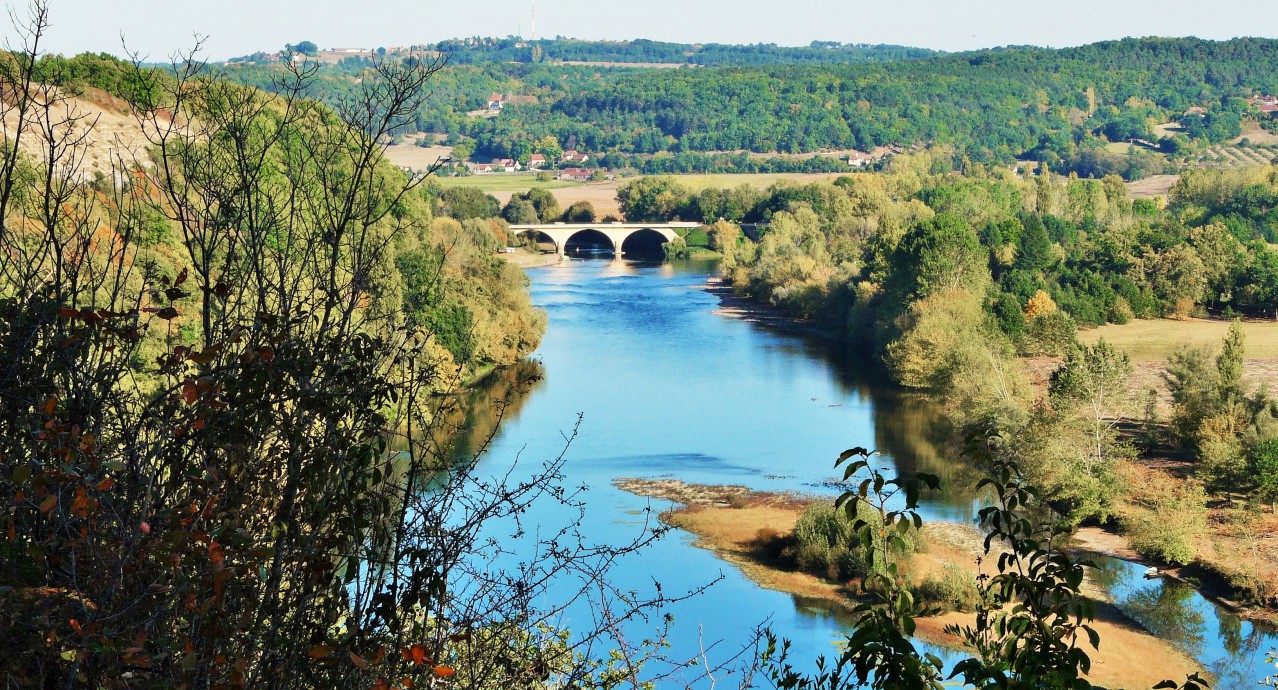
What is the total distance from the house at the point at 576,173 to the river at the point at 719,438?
50.0m

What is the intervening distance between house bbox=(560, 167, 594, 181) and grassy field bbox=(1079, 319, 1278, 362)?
55826mm

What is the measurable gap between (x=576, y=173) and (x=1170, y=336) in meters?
61.9

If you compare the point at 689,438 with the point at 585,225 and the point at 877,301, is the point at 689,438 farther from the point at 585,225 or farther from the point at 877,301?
the point at 585,225

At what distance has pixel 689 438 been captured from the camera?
21500 millimetres

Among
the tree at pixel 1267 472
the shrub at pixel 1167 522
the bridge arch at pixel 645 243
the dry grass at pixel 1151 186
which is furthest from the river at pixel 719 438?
the dry grass at pixel 1151 186

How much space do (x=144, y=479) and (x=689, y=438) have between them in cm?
1865

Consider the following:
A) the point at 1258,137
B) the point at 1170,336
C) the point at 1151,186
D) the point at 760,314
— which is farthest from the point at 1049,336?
the point at 1258,137

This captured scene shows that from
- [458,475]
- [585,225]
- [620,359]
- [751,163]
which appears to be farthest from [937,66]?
[458,475]

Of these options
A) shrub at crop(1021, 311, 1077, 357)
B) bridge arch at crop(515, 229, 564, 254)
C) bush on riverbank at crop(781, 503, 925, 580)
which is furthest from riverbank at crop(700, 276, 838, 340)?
bush on riverbank at crop(781, 503, 925, 580)

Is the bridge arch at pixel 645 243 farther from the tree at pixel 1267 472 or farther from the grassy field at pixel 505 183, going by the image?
the tree at pixel 1267 472

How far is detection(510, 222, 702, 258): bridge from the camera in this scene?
2168 inches

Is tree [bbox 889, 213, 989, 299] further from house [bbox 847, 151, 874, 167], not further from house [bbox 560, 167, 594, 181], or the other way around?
house [bbox 847, 151, 874, 167]

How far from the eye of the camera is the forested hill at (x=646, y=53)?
6476 inches

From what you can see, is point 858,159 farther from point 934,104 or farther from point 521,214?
point 521,214
